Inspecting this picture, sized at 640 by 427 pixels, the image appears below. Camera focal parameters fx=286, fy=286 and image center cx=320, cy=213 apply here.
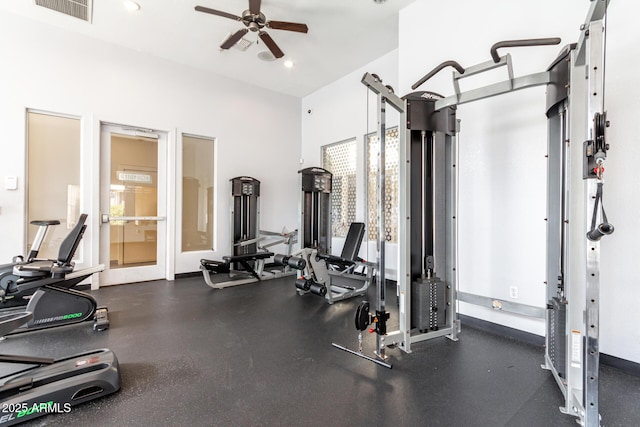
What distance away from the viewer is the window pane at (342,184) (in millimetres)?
5191

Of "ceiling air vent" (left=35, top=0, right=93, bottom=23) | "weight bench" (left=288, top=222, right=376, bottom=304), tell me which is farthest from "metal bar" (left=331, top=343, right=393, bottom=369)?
"ceiling air vent" (left=35, top=0, right=93, bottom=23)

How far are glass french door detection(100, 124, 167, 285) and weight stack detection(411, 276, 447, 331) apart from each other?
4.17m

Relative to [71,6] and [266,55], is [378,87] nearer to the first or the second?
[266,55]

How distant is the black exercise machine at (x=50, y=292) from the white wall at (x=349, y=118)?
3.69 m

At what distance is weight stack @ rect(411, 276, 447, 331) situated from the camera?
2373mm

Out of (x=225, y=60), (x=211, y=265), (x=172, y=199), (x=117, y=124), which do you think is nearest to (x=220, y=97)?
(x=225, y=60)

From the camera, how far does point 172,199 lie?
4.77 metres

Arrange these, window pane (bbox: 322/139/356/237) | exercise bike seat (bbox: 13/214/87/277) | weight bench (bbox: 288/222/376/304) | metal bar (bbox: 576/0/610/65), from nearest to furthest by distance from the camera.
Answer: metal bar (bbox: 576/0/610/65) < exercise bike seat (bbox: 13/214/87/277) < weight bench (bbox: 288/222/376/304) < window pane (bbox: 322/139/356/237)

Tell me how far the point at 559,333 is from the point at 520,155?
151 cm

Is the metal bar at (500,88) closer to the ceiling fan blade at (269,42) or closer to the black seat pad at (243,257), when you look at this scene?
the ceiling fan blade at (269,42)

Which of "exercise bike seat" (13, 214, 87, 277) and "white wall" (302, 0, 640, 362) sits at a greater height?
"white wall" (302, 0, 640, 362)

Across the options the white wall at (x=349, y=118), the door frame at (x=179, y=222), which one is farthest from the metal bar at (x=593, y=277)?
the door frame at (x=179, y=222)

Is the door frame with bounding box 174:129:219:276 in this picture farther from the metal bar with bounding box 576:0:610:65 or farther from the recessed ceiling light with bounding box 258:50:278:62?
the metal bar with bounding box 576:0:610:65

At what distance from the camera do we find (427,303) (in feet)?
7.86
